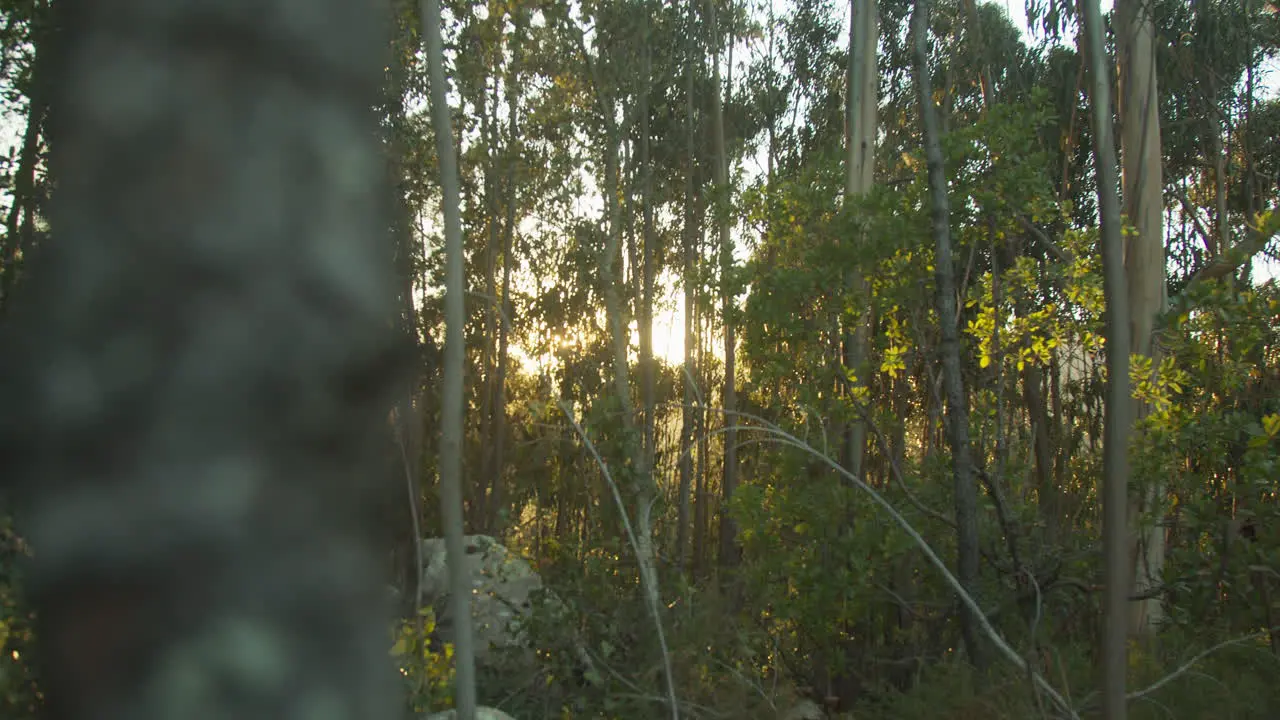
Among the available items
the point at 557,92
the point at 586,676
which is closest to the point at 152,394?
the point at 586,676

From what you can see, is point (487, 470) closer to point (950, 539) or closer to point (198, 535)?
point (950, 539)

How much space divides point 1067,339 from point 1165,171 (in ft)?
38.3

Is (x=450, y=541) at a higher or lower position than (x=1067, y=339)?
lower

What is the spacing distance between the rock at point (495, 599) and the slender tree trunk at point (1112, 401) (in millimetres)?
3990

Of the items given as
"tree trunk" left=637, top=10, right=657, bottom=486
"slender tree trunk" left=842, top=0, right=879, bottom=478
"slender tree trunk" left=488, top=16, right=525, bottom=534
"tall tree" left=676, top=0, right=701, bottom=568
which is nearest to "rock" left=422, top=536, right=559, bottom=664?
"slender tree trunk" left=842, top=0, right=879, bottom=478

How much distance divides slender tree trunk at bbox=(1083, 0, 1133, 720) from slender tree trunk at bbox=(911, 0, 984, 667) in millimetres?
2318

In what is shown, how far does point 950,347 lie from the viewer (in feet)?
18.8

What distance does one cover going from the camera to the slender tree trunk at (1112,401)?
3.16 meters

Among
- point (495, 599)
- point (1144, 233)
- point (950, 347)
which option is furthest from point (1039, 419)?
point (495, 599)

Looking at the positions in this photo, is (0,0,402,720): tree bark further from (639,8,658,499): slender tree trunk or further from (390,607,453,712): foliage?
(639,8,658,499): slender tree trunk

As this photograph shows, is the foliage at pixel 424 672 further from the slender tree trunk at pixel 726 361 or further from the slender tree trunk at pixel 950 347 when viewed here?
the slender tree trunk at pixel 726 361

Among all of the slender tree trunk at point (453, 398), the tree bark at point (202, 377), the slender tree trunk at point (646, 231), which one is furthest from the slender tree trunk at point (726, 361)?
the tree bark at point (202, 377)

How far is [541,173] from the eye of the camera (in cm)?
1379

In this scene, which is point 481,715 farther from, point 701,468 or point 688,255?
point 688,255
